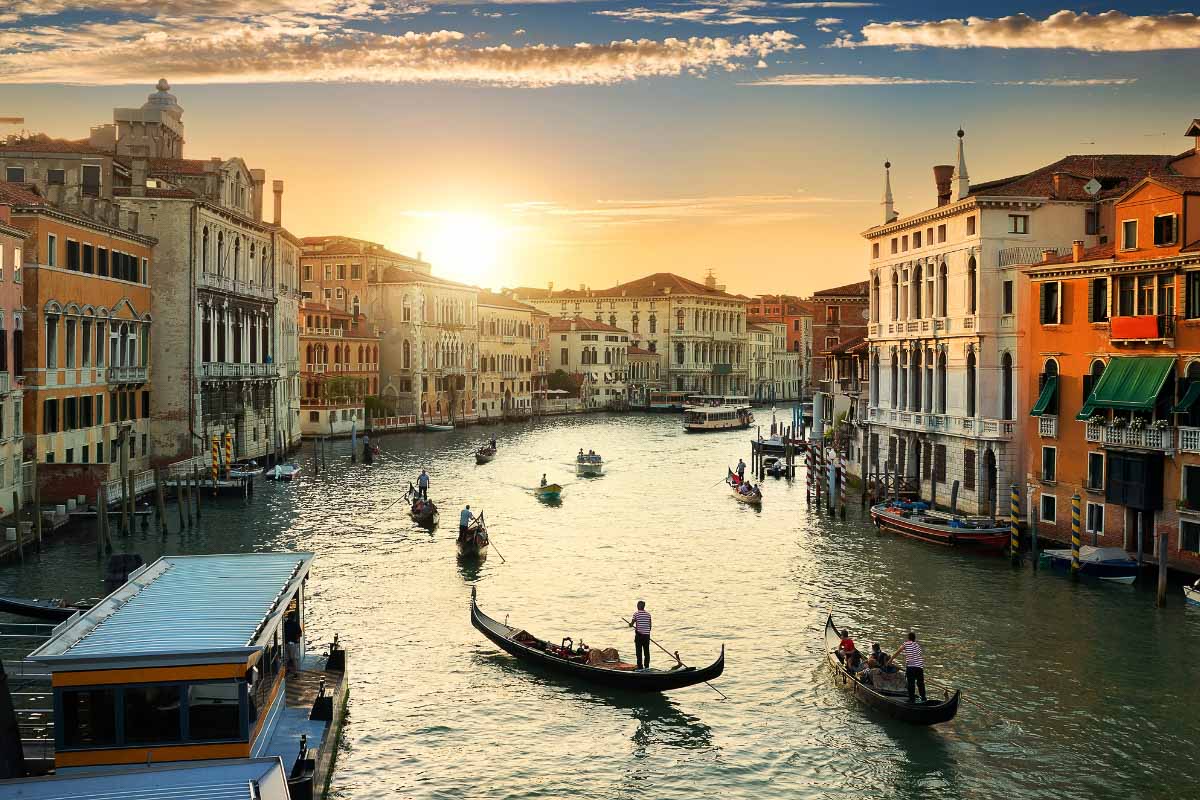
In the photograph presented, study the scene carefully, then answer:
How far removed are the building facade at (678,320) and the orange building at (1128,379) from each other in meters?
82.5

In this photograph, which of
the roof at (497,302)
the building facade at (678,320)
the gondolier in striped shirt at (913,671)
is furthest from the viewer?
the building facade at (678,320)

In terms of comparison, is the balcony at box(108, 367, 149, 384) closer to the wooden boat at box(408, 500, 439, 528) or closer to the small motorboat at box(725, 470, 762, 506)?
the wooden boat at box(408, 500, 439, 528)

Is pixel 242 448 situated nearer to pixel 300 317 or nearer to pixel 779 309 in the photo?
pixel 300 317

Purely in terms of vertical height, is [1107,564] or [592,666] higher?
[1107,564]

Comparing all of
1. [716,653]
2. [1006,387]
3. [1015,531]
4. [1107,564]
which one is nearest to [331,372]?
[1006,387]

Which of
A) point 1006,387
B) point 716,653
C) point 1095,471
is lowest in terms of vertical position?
point 716,653

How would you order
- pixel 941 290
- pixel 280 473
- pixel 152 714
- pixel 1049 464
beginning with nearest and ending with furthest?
1. pixel 152 714
2. pixel 1049 464
3. pixel 941 290
4. pixel 280 473

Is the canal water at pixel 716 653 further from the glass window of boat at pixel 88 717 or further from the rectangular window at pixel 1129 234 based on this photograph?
the rectangular window at pixel 1129 234

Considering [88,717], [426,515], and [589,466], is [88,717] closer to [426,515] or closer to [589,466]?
[426,515]

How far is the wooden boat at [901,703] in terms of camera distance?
48.3 feet

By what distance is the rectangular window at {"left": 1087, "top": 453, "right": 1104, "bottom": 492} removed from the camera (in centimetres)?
2428

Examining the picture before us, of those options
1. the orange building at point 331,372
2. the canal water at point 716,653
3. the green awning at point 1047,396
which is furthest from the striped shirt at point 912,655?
the orange building at point 331,372

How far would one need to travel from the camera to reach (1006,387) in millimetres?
28844

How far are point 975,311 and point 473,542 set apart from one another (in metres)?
13.8
